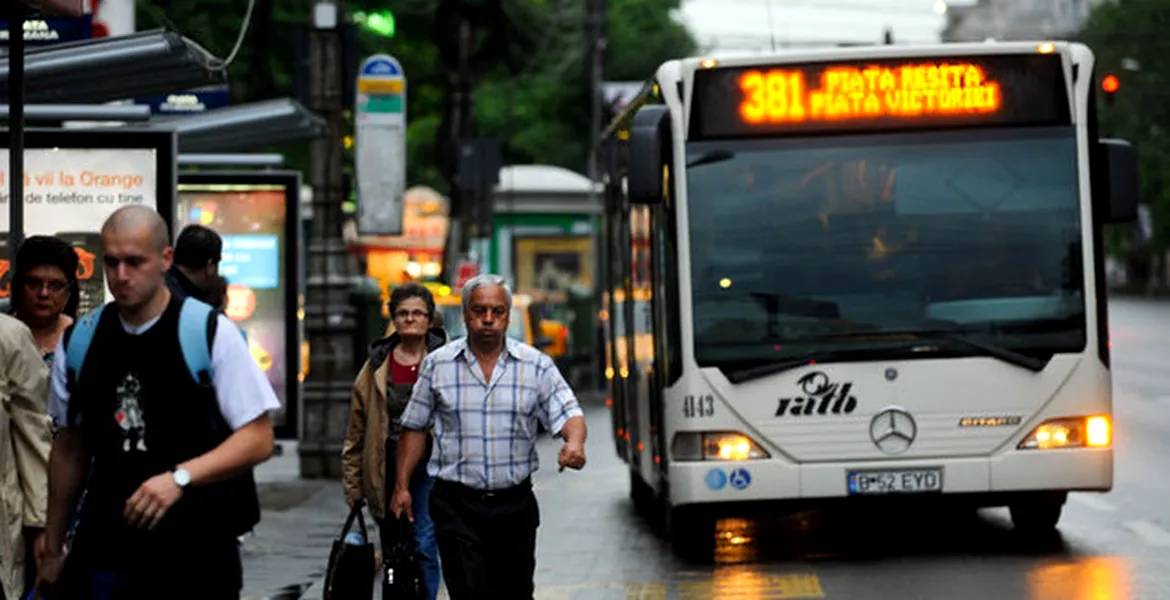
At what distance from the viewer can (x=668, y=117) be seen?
14.0m

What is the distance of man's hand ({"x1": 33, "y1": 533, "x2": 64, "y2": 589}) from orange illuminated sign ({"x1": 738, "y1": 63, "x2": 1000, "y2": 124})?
Result: 798 cm

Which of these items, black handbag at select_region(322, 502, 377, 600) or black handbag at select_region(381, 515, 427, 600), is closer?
black handbag at select_region(322, 502, 377, 600)

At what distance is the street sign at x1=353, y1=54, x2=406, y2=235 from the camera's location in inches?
875

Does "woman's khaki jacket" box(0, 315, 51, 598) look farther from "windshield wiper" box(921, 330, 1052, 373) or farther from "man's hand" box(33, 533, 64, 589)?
"windshield wiper" box(921, 330, 1052, 373)

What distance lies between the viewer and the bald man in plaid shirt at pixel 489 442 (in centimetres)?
912

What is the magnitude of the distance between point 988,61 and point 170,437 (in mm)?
8687

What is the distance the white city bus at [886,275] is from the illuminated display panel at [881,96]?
1 cm

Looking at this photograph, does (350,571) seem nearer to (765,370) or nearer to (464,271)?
(765,370)

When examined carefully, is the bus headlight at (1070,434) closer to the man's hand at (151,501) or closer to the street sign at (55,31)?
the street sign at (55,31)

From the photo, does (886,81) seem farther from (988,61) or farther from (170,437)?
(170,437)

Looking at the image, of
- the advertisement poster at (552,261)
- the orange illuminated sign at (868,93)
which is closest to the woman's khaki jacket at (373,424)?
the orange illuminated sign at (868,93)

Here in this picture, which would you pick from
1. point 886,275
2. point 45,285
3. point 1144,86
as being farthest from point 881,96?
point 1144,86

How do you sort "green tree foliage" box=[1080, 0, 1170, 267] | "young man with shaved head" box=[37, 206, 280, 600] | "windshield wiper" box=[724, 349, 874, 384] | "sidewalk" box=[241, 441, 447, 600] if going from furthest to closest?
"green tree foliage" box=[1080, 0, 1170, 267]
"windshield wiper" box=[724, 349, 874, 384]
"sidewalk" box=[241, 441, 447, 600]
"young man with shaved head" box=[37, 206, 280, 600]

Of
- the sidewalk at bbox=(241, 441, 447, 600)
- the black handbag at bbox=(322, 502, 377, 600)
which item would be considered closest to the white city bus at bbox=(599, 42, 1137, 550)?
the sidewalk at bbox=(241, 441, 447, 600)
